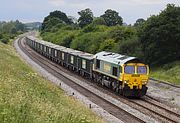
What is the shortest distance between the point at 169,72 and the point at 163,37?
6256mm

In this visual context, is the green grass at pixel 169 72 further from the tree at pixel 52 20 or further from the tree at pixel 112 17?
the tree at pixel 52 20

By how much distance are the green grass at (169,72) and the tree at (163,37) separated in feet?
5.88

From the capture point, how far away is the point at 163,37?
48188mm

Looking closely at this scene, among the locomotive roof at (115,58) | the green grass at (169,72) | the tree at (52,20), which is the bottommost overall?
the green grass at (169,72)

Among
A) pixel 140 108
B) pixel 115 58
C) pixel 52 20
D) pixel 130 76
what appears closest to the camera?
pixel 140 108

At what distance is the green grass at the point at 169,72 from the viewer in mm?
40344

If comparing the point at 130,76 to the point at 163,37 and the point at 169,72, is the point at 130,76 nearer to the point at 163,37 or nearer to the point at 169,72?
the point at 169,72

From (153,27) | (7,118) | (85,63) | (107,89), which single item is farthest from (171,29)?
(7,118)

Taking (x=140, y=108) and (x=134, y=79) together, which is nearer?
(x=140, y=108)

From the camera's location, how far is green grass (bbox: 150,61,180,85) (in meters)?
40.3

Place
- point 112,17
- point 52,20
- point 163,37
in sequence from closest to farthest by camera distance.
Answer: point 163,37
point 112,17
point 52,20

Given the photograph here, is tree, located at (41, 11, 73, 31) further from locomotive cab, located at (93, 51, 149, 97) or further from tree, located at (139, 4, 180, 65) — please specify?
locomotive cab, located at (93, 51, 149, 97)

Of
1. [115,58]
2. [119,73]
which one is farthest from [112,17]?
[119,73]

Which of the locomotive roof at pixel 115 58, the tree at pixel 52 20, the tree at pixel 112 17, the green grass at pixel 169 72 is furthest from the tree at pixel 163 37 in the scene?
the tree at pixel 52 20
